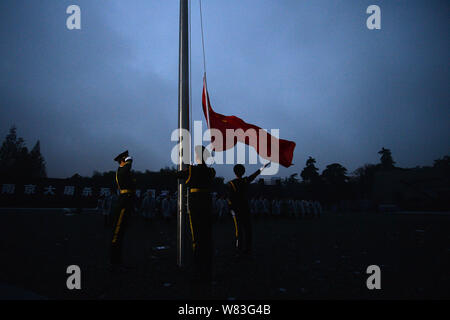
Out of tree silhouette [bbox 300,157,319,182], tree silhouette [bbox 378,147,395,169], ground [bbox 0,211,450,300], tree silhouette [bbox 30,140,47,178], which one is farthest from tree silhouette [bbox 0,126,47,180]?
tree silhouette [bbox 378,147,395,169]

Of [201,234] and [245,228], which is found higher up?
[201,234]

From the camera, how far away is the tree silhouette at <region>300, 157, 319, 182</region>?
82000 mm

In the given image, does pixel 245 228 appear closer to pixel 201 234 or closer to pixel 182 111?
pixel 201 234

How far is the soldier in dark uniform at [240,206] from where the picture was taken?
5567mm

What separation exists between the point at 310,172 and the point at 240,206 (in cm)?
8242

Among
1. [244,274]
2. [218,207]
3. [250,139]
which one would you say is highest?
[250,139]

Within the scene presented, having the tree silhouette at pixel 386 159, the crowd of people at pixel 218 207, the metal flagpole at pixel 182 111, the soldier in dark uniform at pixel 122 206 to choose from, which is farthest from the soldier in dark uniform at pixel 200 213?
the tree silhouette at pixel 386 159

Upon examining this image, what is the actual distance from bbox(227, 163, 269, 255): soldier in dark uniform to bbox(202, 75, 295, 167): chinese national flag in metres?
0.66

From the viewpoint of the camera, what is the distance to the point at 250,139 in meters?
5.64

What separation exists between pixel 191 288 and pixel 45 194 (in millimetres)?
31125

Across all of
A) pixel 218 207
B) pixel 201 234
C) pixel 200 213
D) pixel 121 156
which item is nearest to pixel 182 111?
pixel 121 156
